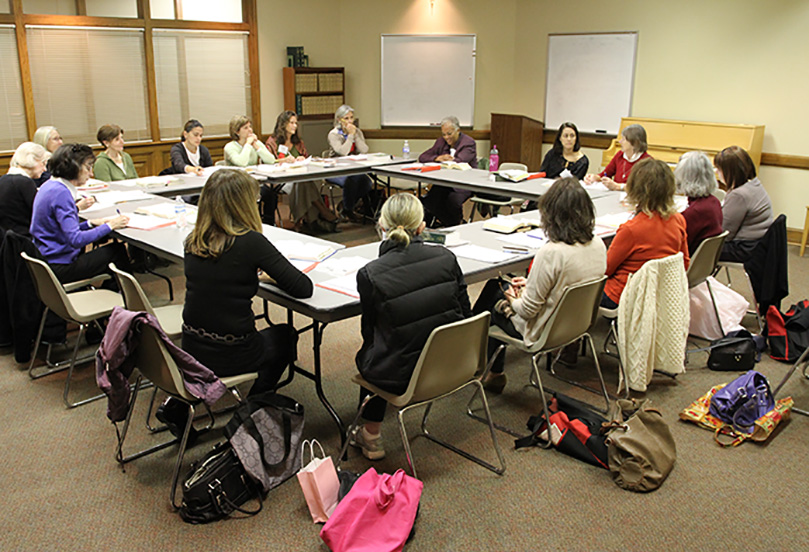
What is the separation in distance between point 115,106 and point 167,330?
5.45 metres

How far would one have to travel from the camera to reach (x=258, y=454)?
2.71 metres

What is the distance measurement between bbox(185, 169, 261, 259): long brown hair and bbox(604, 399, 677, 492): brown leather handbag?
1.73 m

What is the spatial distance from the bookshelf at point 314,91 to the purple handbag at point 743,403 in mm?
6791

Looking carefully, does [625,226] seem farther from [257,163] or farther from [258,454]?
[257,163]

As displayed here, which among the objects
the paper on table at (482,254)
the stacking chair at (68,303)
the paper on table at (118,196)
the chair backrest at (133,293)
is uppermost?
the paper on table at (118,196)

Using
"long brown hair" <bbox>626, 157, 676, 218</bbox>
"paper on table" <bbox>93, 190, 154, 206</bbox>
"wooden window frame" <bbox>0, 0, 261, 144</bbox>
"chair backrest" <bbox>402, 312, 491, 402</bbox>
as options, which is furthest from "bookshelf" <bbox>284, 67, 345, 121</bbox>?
"chair backrest" <bbox>402, 312, 491, 402</bbox>

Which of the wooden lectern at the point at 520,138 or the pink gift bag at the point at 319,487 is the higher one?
the wooden lectern at the point at 520,138

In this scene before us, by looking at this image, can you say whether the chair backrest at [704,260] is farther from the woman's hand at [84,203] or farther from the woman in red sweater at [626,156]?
the woman's hand at [84,203]

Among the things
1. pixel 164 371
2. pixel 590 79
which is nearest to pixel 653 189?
pixel 164 371

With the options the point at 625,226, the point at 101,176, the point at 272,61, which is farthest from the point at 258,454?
the point at 272,61

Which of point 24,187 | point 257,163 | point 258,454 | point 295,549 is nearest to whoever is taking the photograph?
point 295,549

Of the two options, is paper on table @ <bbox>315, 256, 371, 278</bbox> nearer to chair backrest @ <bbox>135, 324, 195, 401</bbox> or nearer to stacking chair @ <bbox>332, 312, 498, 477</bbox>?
stacking chair @ <bbox>332, 312, 498, 477</bbox>

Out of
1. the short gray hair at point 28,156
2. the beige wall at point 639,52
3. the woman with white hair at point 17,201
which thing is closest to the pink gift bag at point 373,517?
the woman with white hair at point 17,201

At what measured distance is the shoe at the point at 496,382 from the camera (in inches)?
142
